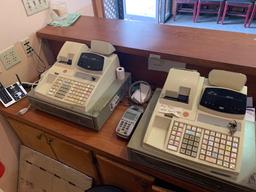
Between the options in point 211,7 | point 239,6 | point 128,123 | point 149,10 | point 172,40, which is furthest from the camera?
point 149,10

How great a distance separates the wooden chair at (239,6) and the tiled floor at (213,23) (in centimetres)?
13

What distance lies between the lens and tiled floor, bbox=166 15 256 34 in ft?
11.6

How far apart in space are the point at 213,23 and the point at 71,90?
358 centimetres

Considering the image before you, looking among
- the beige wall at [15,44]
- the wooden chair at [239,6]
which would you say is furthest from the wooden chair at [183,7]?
the beige wall at [15,44]

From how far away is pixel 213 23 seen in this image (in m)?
3.81

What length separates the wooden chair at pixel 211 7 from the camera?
3.70 metres

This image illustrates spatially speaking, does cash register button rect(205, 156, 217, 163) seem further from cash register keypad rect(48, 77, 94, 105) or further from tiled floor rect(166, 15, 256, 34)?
tiled floor rect(166, 15, 256, 34)

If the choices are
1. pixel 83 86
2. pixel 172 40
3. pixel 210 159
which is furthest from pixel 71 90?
pixel 210 159

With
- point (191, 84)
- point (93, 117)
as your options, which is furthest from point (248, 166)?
point (93, 117)

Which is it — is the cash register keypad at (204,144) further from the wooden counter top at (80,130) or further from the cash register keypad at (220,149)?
the wooden counter top at (80,130)

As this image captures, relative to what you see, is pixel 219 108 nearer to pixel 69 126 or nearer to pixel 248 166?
pixel 248 166

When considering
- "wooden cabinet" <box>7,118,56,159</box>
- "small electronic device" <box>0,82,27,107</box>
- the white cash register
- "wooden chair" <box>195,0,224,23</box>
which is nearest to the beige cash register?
the white cash register

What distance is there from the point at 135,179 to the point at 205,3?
3.73 metres

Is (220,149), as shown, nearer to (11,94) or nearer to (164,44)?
(164,44)
